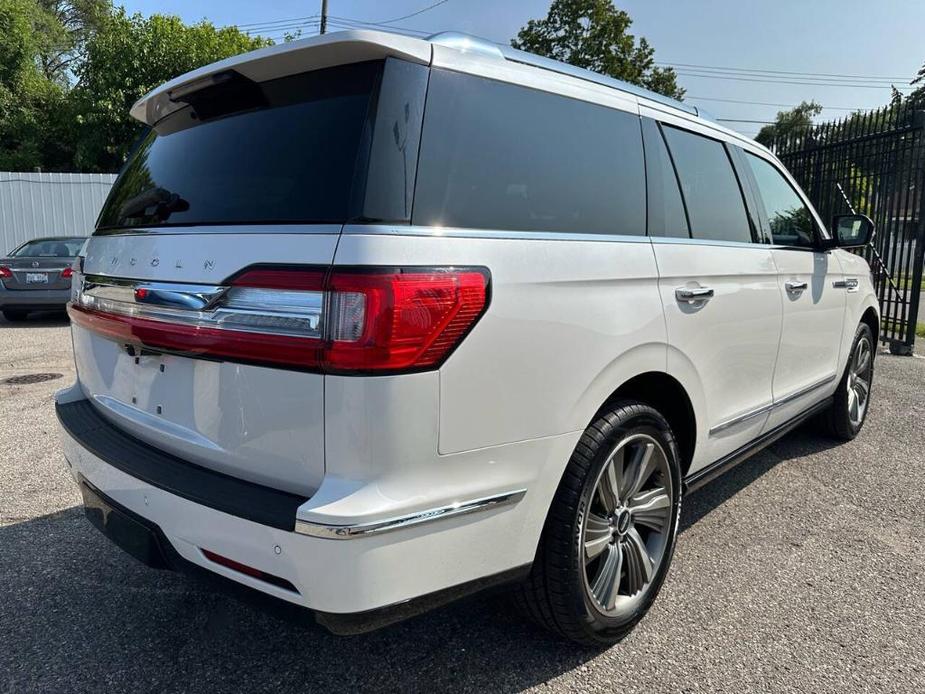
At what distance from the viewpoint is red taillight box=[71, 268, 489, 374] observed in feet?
5.23

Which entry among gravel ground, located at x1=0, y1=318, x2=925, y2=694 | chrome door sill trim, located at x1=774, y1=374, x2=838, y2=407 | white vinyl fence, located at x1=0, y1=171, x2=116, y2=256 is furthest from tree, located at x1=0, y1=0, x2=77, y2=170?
chrome door sill trim, located at x1=774, y1=374, x2=838, y2=407

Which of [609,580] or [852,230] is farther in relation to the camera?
[852,230]

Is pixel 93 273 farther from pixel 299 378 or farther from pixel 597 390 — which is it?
pixel 597 390

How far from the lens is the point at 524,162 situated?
207 centimetres

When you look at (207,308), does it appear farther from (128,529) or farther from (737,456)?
(737,456)

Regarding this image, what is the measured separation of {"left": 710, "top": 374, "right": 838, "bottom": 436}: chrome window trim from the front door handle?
0.58 meters

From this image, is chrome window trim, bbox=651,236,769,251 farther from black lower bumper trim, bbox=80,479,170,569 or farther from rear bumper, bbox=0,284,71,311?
rear bumper, bbox=0,284,71,311

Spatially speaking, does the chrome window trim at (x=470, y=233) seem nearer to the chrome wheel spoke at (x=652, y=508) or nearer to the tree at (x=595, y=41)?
the chrome wheel spoke at (x=652, y=508)

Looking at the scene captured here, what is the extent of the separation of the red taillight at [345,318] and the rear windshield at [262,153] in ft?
0.64

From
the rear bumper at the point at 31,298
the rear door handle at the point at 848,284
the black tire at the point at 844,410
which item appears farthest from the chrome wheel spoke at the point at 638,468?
the rear bumper at the point at 31,298

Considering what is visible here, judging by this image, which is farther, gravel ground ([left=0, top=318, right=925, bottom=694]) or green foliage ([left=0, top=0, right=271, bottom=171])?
green foliage ([left=0, top=0, right=271, bottom=171])

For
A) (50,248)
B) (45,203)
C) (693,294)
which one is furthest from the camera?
(45,203)

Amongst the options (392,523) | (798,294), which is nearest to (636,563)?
(392,523)

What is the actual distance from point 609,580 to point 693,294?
110cm
